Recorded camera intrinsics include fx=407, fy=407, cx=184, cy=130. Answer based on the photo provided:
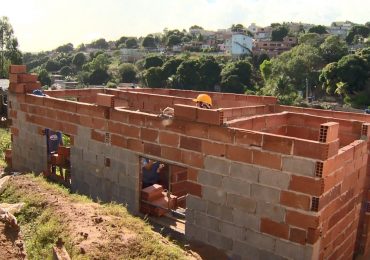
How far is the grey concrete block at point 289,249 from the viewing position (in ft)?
21.2

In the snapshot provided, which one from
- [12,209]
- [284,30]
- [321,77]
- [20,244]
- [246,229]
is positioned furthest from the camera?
[284,30]

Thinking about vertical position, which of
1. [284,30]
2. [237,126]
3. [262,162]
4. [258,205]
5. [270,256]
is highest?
[284,30]

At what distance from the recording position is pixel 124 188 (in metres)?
9.12

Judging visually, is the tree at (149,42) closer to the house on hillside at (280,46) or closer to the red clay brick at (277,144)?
the house on hillside at (280,46)

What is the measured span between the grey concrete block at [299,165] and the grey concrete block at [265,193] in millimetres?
459

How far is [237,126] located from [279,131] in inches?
79.9

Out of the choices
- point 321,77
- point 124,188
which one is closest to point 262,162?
point 124,188

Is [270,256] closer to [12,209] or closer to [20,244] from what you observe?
[20,244]

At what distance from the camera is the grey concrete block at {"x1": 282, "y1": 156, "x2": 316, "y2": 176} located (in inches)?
244

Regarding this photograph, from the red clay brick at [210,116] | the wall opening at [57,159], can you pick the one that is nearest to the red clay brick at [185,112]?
the red clay brick at [210,116]

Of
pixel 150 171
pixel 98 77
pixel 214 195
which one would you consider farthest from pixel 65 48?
pixel 214 195

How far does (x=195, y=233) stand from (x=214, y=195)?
0.97 m

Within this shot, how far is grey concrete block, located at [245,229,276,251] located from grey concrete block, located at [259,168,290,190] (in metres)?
0.93

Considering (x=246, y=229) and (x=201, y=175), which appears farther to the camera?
(x=201, y=175)
